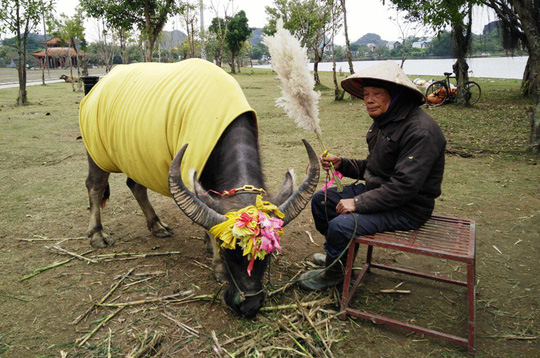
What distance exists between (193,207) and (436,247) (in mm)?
1831

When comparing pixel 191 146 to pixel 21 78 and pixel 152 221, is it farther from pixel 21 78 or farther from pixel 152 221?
pixel 21 78

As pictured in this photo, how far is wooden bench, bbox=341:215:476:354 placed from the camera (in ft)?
8.94

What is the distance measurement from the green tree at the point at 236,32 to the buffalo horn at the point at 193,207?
4431 centimetres

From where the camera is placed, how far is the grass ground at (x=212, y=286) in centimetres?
285

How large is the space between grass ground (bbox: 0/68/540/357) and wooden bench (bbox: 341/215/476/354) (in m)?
0.11

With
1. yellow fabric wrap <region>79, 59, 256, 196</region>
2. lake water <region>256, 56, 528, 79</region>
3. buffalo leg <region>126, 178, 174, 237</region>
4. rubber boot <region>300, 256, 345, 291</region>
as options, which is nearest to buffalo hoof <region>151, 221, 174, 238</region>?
buffalo leg <region>126, 178, 174, 237</region>

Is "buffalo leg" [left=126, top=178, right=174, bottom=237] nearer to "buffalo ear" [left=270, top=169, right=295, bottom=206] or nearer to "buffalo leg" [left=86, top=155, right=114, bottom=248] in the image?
"buffalo leg" [left=86, top=155, right=114, bottom=248]

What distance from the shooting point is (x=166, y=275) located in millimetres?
3818

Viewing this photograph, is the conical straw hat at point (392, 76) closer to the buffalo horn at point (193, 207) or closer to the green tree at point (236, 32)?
the buffalo horn at point (193, 207)

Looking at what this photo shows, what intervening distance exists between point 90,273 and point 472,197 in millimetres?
5144

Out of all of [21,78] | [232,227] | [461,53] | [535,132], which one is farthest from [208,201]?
[21,78]

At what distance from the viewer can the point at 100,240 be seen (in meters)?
4.49

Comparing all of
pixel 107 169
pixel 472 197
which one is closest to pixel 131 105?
pixel 107 169

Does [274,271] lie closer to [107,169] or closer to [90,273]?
[90,273]
